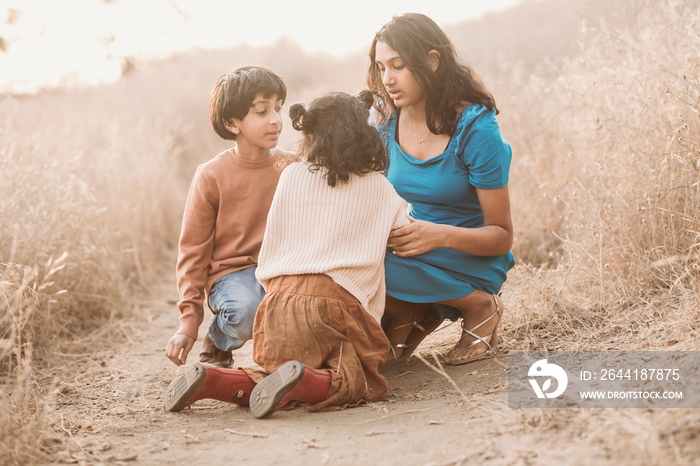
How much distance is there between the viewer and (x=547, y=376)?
2.05 meters

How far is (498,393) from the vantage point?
2053mm

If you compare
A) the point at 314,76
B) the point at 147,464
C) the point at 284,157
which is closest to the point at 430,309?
the point at 284,157

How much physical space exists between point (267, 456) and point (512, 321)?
1.41 meters

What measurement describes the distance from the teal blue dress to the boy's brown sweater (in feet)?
1.76

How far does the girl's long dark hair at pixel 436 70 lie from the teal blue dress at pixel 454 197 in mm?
64

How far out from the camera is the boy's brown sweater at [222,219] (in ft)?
8.20

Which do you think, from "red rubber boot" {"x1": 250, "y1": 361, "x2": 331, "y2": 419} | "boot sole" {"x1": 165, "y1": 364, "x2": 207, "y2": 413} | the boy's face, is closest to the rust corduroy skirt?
"red rubber boot" {"x1": 250, "y1": 361, "x2": 331, "y2": 419}

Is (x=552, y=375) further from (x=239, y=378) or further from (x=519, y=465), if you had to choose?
(x=239, y=378)

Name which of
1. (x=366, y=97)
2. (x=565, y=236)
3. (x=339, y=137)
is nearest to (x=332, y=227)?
(x=339, y=137)

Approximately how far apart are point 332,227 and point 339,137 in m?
0.29

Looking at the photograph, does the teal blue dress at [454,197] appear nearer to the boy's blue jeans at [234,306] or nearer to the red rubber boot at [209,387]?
the boy's blue jeans at [234,306]

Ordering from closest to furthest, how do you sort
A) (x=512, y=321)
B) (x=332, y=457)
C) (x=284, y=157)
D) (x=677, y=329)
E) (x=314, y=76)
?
(x=332, y=457) → (x=677, y=329) → (x=284, y=157) → (x=512, y=321) → (x=314, y=76)

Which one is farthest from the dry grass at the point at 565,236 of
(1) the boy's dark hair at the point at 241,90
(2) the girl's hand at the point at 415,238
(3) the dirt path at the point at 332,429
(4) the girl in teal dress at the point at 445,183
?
(1) the boy's dark hair at the point at 241,90

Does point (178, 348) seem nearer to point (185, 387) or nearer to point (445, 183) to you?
point (185, 387)
